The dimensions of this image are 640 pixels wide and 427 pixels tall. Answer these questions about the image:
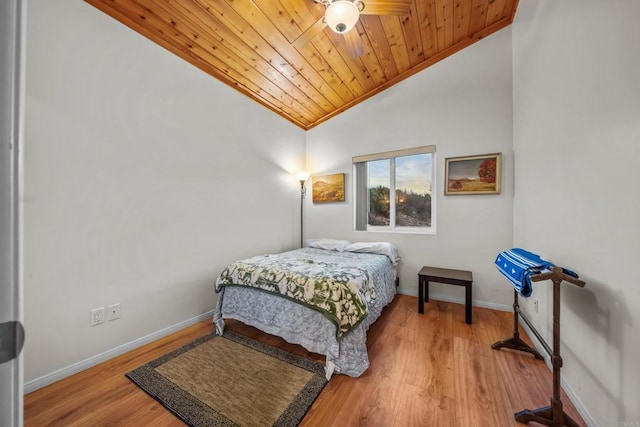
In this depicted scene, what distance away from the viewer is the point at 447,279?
255cm

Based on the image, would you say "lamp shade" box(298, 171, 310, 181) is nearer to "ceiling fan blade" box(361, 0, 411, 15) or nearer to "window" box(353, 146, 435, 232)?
"window" box(353, 146, 435, 232)

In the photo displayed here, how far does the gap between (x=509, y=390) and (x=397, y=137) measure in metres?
2.85

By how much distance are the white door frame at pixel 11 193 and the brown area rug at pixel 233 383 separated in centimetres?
124

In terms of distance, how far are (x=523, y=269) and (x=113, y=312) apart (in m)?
2.94

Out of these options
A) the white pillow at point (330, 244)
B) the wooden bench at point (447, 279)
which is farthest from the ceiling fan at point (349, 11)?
the wooden bench at point (447, 279)

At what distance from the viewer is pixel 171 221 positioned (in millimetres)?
2281

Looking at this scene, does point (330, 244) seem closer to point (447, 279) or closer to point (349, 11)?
point (447, 279)

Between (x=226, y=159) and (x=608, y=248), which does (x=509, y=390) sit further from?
(x=226, y=159)

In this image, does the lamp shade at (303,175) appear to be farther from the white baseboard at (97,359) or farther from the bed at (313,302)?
the white baseboard at (97,359)

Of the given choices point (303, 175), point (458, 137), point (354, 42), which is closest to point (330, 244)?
point (303, 175)

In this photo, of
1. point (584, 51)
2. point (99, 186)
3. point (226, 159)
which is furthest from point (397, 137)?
point (99, 186)

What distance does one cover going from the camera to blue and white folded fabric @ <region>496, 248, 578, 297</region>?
142cm

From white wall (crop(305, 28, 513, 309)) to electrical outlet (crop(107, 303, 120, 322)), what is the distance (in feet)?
9.32

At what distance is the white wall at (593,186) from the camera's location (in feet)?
3.46
